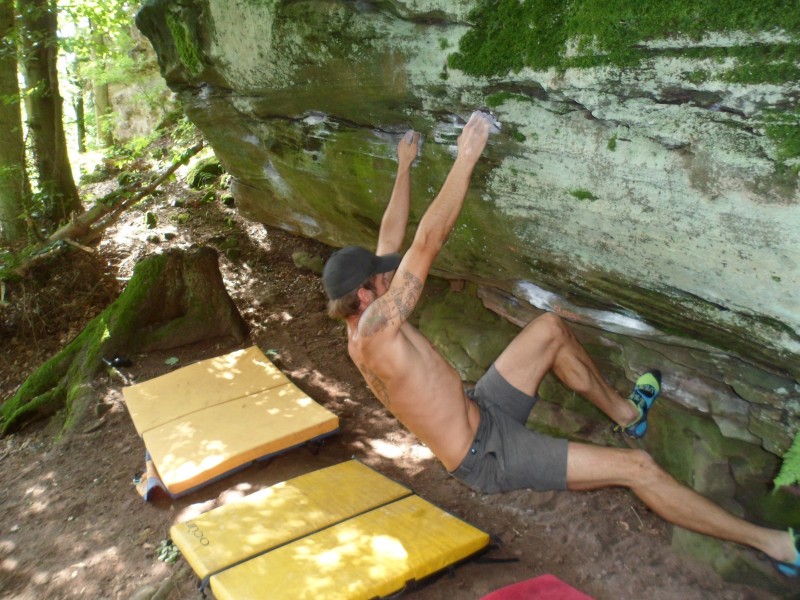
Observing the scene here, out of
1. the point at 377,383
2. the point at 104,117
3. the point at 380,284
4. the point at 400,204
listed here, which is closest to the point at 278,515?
the point at 377,383

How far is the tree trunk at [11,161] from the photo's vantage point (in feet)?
34.0

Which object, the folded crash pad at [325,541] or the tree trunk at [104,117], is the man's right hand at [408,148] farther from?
the tree trunk at [104,117]

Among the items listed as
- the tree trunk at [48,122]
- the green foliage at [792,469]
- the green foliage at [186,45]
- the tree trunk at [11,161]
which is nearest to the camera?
the green foliage at [792,469]

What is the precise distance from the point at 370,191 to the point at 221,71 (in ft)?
6.56

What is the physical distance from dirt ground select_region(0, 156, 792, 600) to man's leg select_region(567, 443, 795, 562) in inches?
27.6

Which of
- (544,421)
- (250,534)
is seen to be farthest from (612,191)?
(250,534)

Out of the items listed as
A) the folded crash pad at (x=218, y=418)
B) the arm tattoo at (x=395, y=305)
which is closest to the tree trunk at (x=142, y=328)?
the folded crash pad at (x=218, y=418)

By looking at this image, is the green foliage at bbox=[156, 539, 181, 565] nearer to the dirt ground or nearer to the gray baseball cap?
the dirt ground

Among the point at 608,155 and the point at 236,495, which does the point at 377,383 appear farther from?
the point at 236,495

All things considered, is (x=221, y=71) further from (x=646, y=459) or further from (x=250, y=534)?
(x=646, y=459)

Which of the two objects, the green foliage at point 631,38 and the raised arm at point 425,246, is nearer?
the green foliage at point 631,38

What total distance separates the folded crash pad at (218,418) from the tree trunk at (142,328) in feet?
4.21

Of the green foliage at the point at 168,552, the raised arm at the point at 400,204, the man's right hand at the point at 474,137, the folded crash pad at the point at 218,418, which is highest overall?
the man's right hand at the point at 474,137

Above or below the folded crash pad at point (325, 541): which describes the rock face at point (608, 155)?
above
